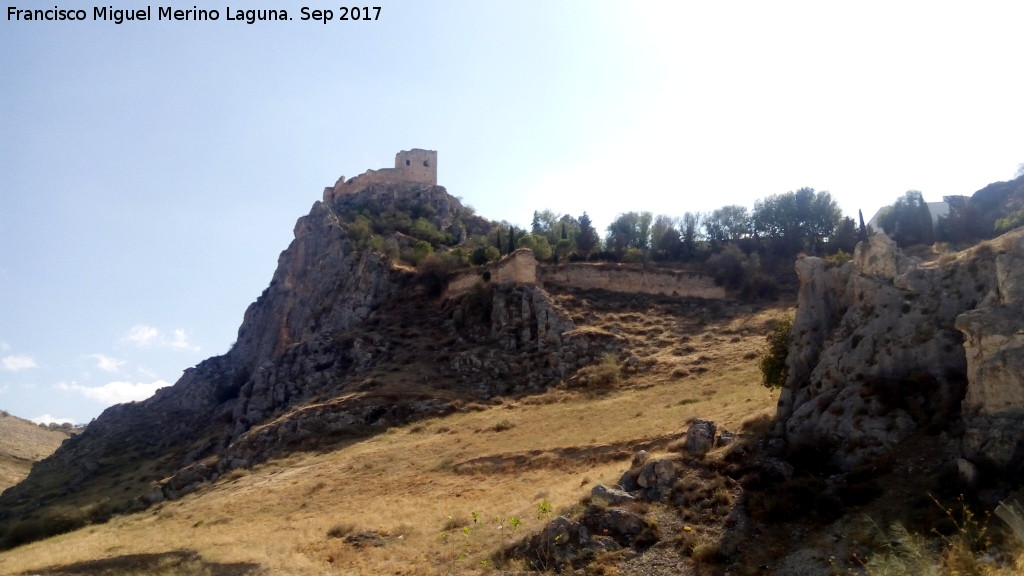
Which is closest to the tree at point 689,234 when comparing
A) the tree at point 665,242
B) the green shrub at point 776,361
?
the tree at point 665,242

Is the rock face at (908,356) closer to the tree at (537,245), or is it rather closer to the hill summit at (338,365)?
the hill summit at (338,365)

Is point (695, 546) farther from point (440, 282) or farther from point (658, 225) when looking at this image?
point (658, 225)

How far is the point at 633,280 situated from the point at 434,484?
28375 mm

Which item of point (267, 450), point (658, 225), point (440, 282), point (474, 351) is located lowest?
point (267, 450)

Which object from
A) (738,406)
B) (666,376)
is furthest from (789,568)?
(666,376)

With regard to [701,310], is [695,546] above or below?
below

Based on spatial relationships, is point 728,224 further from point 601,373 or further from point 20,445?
point 20,445

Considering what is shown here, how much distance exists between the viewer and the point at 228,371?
54.3 m

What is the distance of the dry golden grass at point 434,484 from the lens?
1666 cm

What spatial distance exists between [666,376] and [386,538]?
1999 centimetres

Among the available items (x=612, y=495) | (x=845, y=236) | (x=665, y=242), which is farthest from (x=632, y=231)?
(x=612, y=495)

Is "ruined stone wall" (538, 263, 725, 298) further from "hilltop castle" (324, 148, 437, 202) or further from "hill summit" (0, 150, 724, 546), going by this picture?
"hilltop castle" (324, 148, 437, 202)

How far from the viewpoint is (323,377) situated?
129 ft

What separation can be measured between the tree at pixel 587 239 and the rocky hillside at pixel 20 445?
40.3 meters
